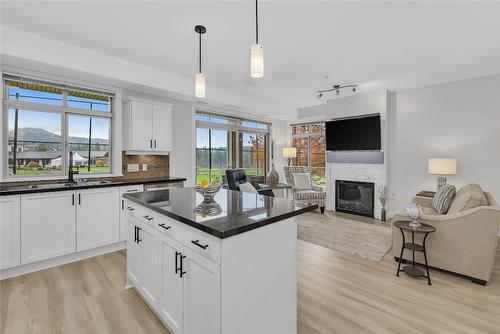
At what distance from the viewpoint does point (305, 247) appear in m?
3.51

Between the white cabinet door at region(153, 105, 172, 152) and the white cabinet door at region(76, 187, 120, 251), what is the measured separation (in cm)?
113

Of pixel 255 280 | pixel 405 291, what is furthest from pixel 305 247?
pixel 255 280

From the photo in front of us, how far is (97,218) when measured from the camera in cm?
327

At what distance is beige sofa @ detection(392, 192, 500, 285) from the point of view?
2412 millimetres

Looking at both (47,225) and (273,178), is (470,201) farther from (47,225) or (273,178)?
(47,225)

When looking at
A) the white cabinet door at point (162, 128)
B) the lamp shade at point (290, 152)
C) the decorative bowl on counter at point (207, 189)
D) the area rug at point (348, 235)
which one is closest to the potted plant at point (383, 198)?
the area rug at point (348, 235)

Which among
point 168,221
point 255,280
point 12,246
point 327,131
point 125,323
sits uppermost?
point 327,131

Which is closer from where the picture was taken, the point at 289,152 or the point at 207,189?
the point at 207,189

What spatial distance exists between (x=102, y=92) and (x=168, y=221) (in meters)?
3.16

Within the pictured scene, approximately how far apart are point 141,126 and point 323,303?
11.9 ft

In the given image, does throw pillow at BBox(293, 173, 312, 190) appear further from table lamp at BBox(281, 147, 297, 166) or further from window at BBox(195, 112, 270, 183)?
window at BBox(195, 112, 270, 183)

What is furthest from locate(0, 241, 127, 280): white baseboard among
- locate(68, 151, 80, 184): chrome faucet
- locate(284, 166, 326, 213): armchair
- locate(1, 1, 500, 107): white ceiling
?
locate(284, 166, 326, 213): armchair

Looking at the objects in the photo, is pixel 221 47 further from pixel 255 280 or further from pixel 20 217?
pixel 20 217

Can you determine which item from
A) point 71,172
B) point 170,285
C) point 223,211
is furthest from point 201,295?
point 71,172
